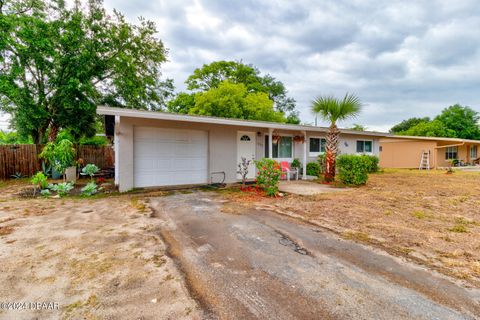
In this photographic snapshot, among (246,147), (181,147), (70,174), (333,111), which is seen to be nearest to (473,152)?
(333,111)

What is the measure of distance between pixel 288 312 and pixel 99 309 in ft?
5.10

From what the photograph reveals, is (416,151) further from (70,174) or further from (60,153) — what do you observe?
(70,174)

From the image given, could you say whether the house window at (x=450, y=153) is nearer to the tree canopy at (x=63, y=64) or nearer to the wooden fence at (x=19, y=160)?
the tree canopy at (x=63, y=64)

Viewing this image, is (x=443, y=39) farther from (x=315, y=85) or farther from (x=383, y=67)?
(x=315, y=85)

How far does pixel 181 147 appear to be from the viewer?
7.86m

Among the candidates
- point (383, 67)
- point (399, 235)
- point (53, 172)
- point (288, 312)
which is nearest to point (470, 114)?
point (383, 67)

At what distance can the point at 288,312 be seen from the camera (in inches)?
70.0

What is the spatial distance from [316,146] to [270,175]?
632cm

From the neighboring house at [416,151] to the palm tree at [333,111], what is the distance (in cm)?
1175

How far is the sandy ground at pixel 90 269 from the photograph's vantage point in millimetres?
1813

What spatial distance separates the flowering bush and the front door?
2157 millimetres

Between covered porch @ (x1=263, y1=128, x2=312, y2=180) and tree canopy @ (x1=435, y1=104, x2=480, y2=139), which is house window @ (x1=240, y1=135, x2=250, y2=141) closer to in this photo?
covered porch @ (x1=263, y1=128, x2=312, y2=180)

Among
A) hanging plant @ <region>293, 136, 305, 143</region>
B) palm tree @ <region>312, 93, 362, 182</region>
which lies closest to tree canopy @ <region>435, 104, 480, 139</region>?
hanging plant @ <region>293, 136, 305, 143</region>

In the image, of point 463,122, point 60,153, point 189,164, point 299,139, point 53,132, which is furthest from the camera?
point 463,122
